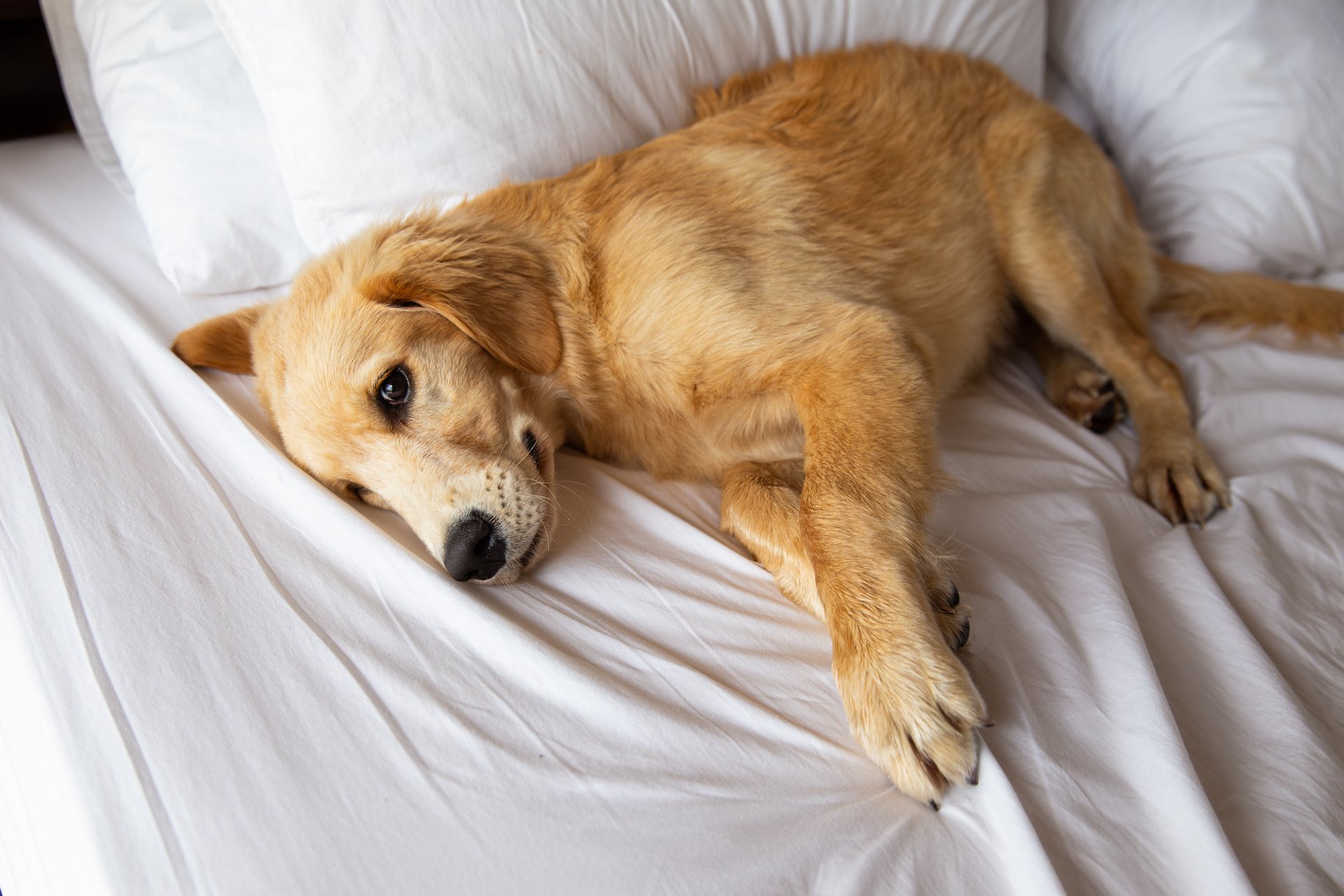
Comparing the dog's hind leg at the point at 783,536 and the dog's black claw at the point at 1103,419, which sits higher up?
the dog's hind leg at the point at 783,536

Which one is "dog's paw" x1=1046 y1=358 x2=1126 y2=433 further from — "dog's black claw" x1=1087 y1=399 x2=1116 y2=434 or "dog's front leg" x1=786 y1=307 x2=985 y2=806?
"dog's front leg" x1=786 y1=307 x2=985 y2=806

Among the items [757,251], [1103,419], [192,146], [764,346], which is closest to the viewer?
[764,346]

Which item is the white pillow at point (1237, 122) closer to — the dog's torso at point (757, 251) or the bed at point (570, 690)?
the dog's torso at point (757, 251)

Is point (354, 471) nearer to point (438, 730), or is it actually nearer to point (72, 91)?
point (438, 730)

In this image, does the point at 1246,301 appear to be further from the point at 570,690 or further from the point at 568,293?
the point at 570,690

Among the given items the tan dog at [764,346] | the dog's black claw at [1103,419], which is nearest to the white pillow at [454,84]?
the tan dog at [764,346]

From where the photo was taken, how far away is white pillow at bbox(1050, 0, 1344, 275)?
9.04 ft

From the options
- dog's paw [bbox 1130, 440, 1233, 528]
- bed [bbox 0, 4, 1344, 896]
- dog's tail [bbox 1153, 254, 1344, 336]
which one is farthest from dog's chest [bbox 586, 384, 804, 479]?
dog's tail [bbox 1153, 254, 1344, 336]

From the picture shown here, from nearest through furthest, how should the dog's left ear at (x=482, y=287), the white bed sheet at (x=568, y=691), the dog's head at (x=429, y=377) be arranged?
1. the white bed sheet at (x=568, y=691)
2. the dog's head at (x=429, y=377)
3. the dog's left ear at (x=482, y=287)

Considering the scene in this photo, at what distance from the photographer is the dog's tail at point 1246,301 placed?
8.41ft

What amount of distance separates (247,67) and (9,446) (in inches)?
42.9

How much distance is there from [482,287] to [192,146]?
1101 millimetres

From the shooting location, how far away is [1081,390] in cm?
256

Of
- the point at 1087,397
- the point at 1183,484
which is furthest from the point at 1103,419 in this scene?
the point at 1183,484
